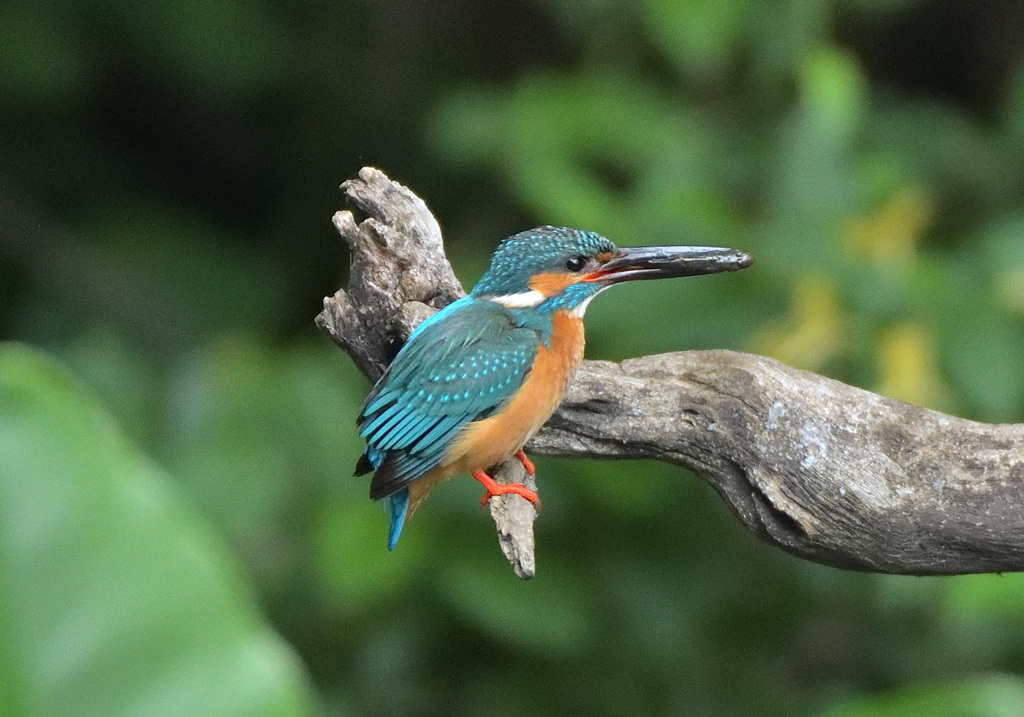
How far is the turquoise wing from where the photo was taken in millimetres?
2373

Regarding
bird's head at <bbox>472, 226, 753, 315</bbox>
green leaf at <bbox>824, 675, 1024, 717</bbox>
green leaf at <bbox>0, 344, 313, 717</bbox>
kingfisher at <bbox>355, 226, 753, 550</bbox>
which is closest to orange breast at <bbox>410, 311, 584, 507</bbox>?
kingfisher at <bbox>355, 226, 753, 550</bbox>

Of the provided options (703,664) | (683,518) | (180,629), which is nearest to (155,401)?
(683,518)

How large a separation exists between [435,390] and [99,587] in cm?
120

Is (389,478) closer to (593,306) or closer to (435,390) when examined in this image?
(435,390)

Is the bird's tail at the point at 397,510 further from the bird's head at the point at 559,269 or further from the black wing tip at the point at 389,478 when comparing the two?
the bird's head at the point at 559,269

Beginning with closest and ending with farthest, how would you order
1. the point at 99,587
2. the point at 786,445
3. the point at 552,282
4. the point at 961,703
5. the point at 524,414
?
the point at 99,587
the point at 786,445
the point at 524,414
the point at 961,703
the point at 552,282

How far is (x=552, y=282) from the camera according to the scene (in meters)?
2.59

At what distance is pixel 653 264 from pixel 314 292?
2452mm

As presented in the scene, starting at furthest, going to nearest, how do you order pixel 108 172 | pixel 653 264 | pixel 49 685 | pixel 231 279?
pixel 108 172, pixel 231 279, pixel 653 264, pixel 49 685

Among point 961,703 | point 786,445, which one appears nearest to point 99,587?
point 786,445

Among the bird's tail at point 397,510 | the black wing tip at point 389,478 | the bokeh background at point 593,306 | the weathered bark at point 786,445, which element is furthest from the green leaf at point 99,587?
the bokeh background at point 593,306

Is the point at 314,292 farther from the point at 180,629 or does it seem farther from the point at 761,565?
the point at 180,629

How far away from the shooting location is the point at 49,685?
1206 mm

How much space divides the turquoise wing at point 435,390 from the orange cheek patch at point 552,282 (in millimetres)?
162
